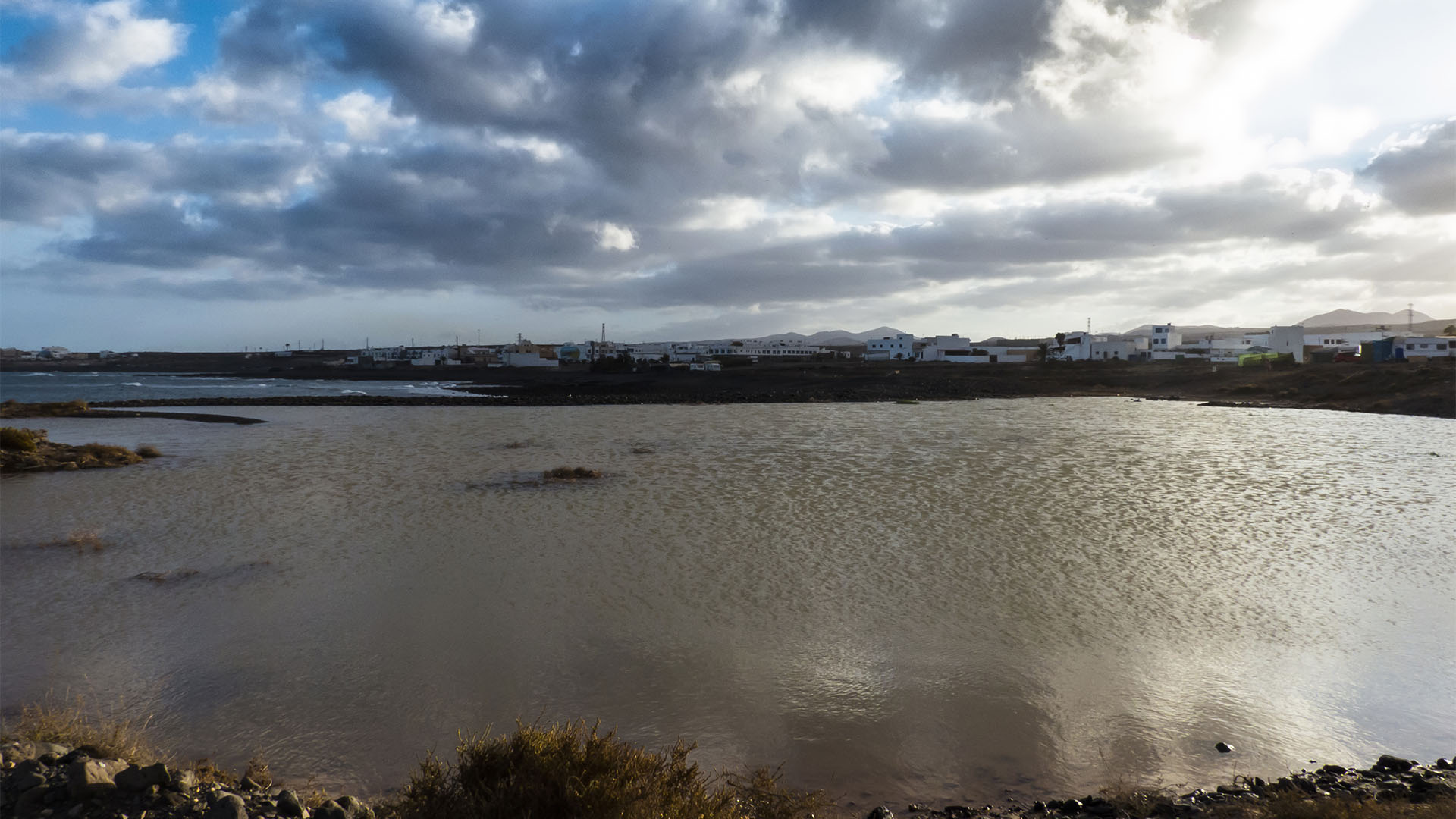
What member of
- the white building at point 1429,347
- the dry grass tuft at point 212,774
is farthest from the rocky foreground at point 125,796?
the white building at point 1429,347

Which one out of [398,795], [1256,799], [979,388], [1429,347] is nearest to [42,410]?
[398,795]

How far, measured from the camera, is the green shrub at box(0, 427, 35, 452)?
24.6 metres

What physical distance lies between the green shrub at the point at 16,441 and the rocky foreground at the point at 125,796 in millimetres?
27467

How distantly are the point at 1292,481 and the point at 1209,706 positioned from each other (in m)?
16.3

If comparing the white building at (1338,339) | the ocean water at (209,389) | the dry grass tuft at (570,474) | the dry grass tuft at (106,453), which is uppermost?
the white building at (1338,339)

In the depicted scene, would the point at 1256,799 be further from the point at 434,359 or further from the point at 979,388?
the point at 434,359

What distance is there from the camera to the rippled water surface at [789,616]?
21.0 feet

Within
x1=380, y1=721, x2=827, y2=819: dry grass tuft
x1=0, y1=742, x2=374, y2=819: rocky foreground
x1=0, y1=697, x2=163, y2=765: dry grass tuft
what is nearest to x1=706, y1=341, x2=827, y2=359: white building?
x1=0, y1=697, x2=163, y2=765: dry grass tuft

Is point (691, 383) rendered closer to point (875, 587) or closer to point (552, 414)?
point (552, 414)

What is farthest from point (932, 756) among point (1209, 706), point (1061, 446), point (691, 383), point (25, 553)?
point (691, 383)

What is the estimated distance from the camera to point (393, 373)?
10962 centimetres

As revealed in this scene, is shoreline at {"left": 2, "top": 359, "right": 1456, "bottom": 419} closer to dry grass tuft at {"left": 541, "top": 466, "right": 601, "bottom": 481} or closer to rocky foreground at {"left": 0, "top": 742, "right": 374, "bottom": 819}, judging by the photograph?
dry grass tuft at {"left": 541, "top": 466, "right": 601, "bottom": 481}

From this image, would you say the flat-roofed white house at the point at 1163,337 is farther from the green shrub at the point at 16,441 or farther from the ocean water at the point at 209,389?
the green shrub at the point at 16,441

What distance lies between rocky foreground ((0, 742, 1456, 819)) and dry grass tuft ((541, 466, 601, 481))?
615 inches
